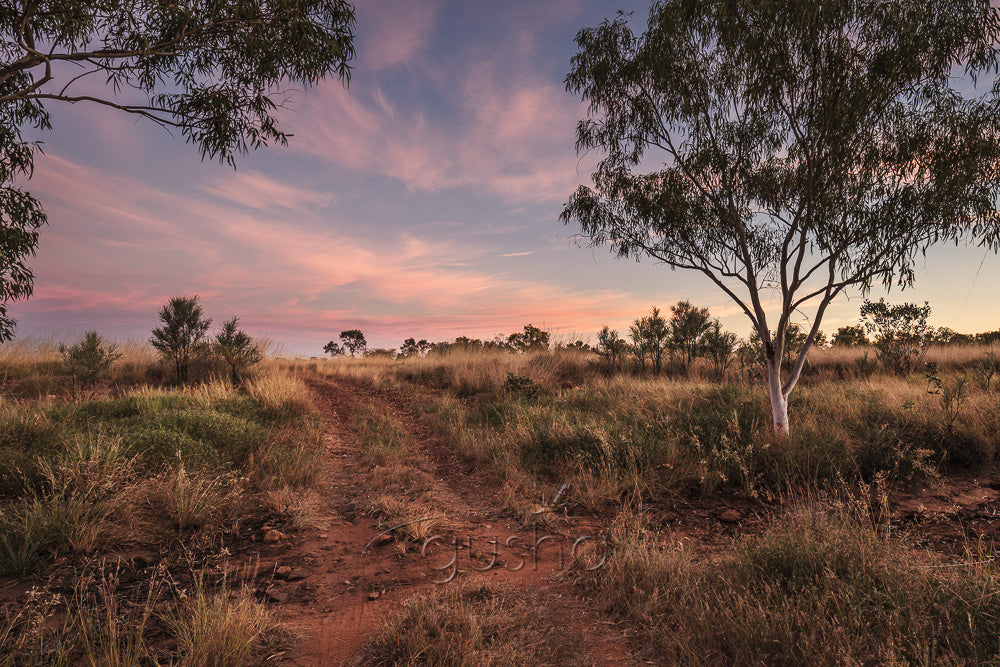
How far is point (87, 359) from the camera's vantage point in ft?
43.4

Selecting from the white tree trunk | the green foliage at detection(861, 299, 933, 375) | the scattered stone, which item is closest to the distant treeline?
the green foliage at detection(861, 299, 933, 375)

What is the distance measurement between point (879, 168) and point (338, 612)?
9891 millimetres

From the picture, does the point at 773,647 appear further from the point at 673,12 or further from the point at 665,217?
the point at 673,12

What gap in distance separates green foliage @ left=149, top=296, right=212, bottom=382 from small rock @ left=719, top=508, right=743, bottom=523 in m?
16.0

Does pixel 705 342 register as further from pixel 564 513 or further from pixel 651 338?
pixel 564 513

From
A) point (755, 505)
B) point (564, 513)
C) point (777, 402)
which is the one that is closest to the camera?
point (564, 513)

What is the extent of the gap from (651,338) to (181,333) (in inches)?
654

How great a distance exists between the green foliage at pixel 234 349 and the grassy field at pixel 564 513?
3.90 metres

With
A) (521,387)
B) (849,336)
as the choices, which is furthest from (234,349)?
(849,336)

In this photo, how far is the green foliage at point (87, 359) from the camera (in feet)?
43.1

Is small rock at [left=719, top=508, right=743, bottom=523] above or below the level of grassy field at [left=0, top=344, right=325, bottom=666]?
below

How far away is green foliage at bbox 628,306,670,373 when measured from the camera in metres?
16.8

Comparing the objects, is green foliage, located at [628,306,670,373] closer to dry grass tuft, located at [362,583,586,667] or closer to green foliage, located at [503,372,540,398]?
green foliage, located at [503,372,540,398]

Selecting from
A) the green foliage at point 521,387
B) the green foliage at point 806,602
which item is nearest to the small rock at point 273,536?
the green foliage at point 806,602
